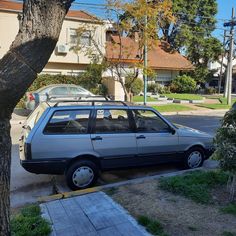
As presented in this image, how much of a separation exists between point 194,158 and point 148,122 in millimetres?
1425

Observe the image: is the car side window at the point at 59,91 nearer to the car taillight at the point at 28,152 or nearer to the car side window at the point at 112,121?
the car side window at the point at 112,121

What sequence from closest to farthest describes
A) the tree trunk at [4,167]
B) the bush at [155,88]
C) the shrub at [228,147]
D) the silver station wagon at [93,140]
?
the tree trunk at [4,167]
the shrub at [228,147]
the silver station wagon at [93,140]
the bush at [155,88]

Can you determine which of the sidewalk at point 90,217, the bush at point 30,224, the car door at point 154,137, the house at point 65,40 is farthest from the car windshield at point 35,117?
the house at point 65,40

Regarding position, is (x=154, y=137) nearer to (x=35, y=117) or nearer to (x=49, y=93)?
(x=35, y=117)

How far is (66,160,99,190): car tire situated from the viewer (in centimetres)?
623

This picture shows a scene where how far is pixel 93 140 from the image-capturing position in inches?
251

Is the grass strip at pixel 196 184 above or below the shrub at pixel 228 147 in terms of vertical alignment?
below

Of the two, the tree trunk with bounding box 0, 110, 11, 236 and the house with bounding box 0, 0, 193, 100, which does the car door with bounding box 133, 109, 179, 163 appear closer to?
the tree trunk with bounding box 0, 110, 11, 236

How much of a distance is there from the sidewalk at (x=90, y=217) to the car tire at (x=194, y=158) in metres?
2.64

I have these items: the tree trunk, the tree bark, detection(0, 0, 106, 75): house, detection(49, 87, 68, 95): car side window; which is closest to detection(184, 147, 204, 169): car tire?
the tree trunk

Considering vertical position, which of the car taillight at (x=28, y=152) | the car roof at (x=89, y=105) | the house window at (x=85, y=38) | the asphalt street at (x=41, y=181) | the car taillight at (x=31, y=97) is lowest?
the asphalt street at (x=41, y=181)

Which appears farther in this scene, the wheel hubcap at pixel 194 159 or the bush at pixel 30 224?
the wheel hubcap at pixel 194 159

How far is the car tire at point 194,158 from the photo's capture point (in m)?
7.50

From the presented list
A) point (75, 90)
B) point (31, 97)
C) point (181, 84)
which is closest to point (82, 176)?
point (31, 97)
